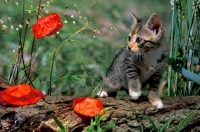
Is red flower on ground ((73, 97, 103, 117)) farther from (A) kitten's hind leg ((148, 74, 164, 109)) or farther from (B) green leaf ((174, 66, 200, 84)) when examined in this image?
(B) green leaf ((174, 66, 200, 84))

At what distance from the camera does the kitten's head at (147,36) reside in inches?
84.7

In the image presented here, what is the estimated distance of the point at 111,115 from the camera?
2027 mm

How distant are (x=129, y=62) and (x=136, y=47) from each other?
0.36ft

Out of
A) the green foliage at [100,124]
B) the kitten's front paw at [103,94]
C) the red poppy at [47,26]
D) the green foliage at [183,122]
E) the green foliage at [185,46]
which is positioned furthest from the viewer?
the green foliage at [185,46]

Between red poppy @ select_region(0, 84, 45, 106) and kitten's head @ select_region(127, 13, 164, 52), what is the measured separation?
1.67 feet

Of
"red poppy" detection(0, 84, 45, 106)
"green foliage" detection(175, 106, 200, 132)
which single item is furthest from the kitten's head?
"red poppy" detection(0, 84, 45, 106)

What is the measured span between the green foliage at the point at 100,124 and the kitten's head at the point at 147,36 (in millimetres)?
Result: 362

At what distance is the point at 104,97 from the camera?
2.26 m

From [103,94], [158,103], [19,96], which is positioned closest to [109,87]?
[103,94]

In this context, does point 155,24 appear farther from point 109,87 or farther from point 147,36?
point 109,87

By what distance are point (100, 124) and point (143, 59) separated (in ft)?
1.38

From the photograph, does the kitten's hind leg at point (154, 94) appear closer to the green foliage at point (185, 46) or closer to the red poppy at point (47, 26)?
the green foliage at point (185, 46)

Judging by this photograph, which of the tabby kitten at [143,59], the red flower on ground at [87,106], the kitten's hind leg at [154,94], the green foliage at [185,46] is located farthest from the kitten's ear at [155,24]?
the red flower on ground at [87,106]

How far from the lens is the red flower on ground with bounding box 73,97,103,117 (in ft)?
6.41
